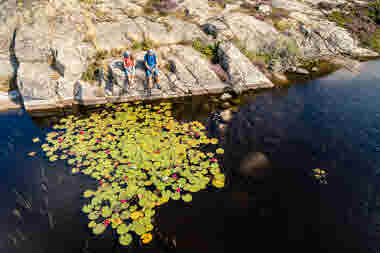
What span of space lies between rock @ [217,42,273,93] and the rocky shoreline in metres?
0.07

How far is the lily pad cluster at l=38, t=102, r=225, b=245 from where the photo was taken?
617 centimetres

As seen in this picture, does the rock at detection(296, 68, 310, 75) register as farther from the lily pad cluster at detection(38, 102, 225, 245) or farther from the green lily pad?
the green lily pad

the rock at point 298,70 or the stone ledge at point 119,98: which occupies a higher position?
the rock at point 298,70

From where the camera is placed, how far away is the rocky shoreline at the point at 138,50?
41.9ft

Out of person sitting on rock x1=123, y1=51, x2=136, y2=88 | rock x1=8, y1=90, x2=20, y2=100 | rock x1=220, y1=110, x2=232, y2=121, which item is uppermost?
person sitting on rock x1=123, y1=51, x2=136, y2=88

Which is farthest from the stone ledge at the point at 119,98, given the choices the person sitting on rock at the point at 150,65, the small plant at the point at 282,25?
the small plant at the point at 282,25

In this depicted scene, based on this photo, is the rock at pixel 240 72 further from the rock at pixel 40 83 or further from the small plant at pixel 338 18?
the small plant at pixel 338 18

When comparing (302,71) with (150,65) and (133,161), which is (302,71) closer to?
(150,65)

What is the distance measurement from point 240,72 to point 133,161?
1048 centimetres

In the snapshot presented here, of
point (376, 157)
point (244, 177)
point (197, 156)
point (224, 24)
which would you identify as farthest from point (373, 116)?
point (224, 24)

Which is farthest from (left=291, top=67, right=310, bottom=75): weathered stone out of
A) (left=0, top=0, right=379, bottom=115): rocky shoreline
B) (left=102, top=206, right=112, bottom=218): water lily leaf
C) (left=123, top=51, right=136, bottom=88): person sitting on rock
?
(left=102, top=206, right=112, bottom=218): water lily leaf

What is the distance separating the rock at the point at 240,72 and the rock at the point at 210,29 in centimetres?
365

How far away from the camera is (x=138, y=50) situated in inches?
611

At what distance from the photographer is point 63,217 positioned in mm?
6234
